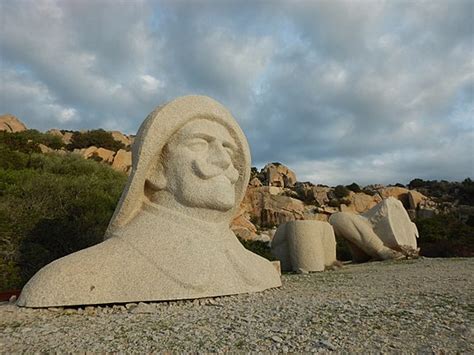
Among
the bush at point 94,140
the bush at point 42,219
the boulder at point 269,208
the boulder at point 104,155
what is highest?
the bush at point 94,140

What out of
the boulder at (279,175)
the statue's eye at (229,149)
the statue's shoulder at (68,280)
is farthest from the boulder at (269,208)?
the statue's shoulder at (68,280)

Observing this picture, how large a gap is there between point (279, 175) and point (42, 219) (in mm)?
36303

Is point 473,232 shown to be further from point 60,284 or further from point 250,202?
point 60,284

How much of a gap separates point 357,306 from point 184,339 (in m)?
1.86

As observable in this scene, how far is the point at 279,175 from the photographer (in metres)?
44.8

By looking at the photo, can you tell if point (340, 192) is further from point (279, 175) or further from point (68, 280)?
point (68, 280)

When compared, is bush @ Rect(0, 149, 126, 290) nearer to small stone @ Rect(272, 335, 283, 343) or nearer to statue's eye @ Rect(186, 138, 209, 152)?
statue's eye @ Rect(186, 138, 209, 152)

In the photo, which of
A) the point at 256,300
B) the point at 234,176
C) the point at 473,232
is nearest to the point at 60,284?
the point at 256,300

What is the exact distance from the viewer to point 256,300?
461 centimetres

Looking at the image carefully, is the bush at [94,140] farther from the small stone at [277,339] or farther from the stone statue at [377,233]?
the small stone at [277,339]

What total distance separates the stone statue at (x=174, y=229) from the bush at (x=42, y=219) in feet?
12.1

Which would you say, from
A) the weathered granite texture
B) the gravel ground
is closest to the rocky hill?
the weathered granite texture

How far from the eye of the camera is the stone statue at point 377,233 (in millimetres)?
11148

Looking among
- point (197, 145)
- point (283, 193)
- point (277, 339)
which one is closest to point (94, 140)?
point (283, 193)
